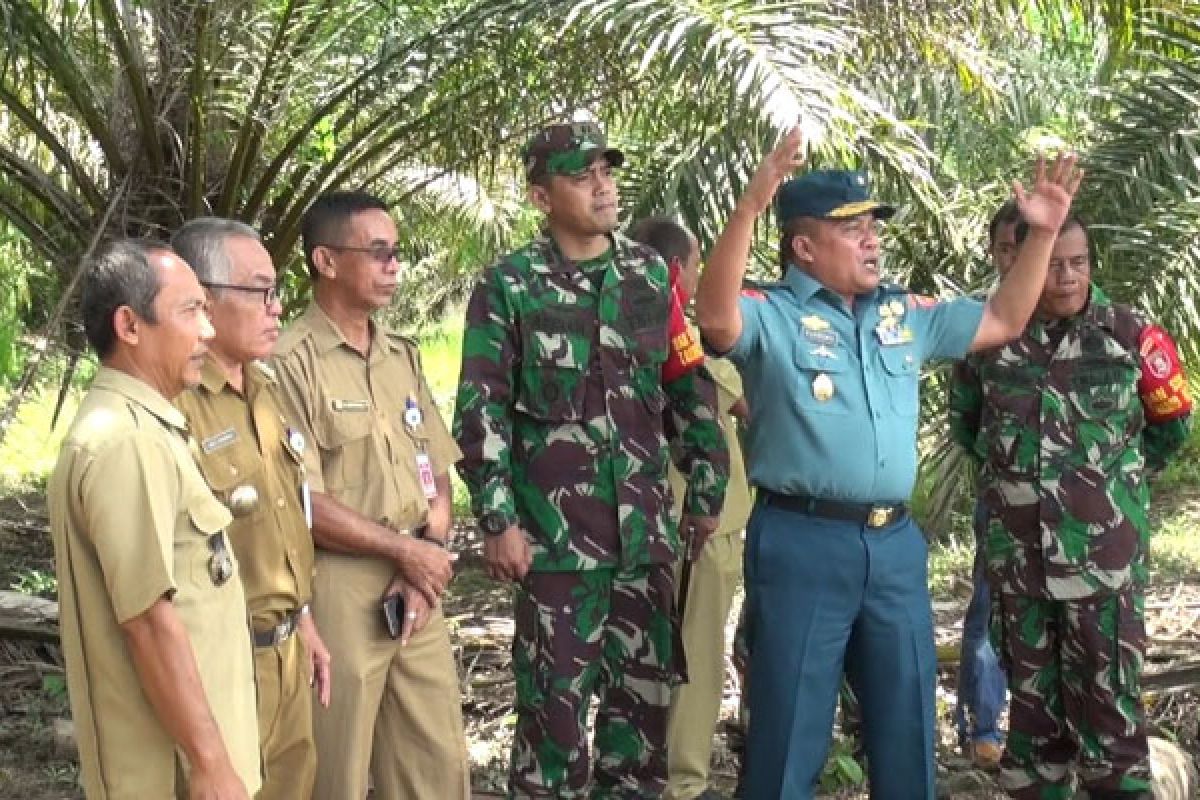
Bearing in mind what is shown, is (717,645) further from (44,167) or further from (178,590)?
(44,167)

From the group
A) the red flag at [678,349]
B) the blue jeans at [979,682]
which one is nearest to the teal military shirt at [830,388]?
the red flag at [678,349]

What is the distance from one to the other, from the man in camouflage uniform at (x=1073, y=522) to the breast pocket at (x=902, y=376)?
1.44ft

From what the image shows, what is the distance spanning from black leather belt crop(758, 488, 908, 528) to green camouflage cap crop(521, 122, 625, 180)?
3.05 ft

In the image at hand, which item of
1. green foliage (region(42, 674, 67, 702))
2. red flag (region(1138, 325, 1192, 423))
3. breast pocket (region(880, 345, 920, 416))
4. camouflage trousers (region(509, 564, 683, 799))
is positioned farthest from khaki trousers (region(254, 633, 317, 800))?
green foliage (region(42, 674, 67, 702))

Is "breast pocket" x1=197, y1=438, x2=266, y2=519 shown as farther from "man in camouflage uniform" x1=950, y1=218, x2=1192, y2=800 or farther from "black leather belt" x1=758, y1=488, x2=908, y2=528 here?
"man in camouflage uniform" x1=950, y1=218, x2=1192, y2=800

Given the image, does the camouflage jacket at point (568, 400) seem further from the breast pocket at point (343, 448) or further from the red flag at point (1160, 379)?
the red flag at point (1160, 379)

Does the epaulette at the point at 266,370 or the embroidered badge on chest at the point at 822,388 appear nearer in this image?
the epaulette at the point at 266,370

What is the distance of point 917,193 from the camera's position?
274 inches

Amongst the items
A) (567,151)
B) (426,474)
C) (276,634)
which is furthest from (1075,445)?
(276,634)

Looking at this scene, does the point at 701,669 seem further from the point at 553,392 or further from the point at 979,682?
the point at 553,392

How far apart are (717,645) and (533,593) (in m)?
0.86

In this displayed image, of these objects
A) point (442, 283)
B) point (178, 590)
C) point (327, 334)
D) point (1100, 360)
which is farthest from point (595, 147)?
point (442, 283)

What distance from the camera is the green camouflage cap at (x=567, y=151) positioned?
13.8ft

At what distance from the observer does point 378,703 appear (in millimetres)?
4000
